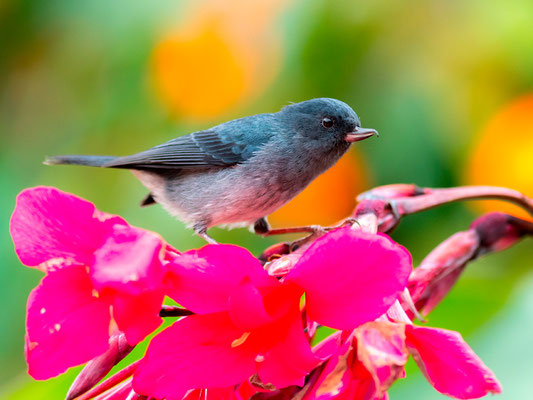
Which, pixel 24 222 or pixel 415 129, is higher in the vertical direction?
pixel 24 222

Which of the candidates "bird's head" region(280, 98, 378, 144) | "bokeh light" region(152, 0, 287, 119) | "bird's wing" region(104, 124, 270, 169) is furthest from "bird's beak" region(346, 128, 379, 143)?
"bokeh light" region(152, 0, 287, 119)

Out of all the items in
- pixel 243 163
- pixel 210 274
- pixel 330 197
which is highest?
pixel 210 274

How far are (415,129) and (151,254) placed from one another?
3.08 feet

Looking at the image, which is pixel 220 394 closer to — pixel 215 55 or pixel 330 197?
pixel 330 197

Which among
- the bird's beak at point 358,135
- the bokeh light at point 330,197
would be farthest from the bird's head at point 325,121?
the bokeh light at point 330,197

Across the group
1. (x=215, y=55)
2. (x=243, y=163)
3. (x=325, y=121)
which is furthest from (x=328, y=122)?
(x=215, y=55)

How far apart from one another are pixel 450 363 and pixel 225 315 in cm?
15

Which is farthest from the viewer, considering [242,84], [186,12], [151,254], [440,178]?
[186,12]

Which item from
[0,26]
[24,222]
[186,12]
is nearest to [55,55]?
[0,26]

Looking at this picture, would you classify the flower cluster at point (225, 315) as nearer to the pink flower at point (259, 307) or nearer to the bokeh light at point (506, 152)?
the pink flower at point (259, 307)

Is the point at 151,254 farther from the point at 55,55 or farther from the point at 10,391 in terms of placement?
the point at 55,55

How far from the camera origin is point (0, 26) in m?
1.46

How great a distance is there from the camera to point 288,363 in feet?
1.36

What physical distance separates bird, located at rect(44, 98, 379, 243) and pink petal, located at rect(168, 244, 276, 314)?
0.42 meters
